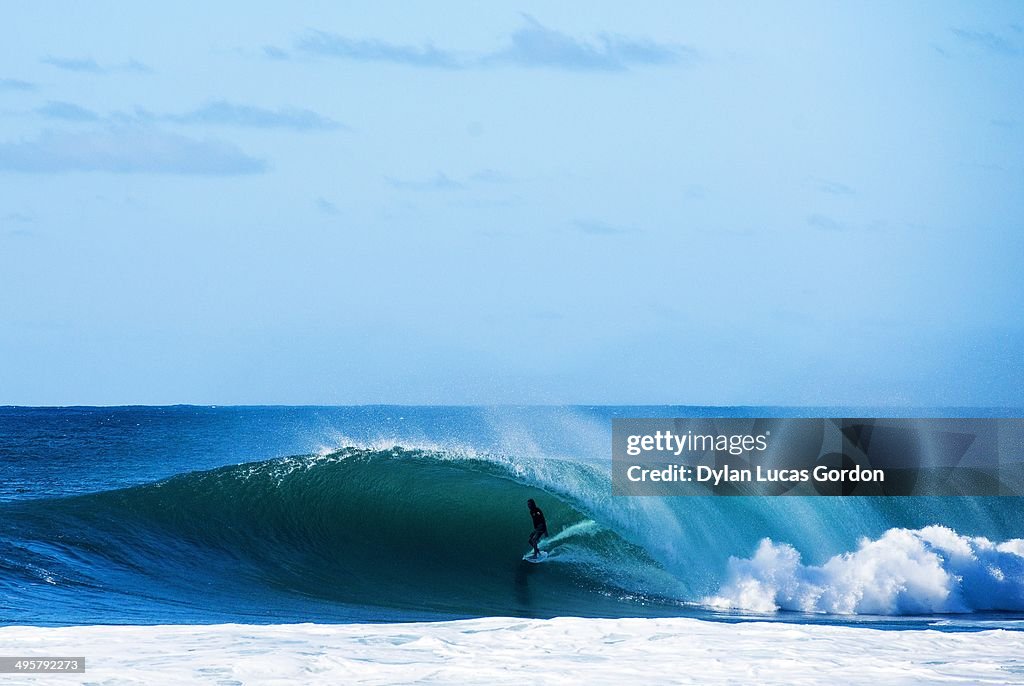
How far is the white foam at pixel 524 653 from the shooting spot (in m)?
9.50

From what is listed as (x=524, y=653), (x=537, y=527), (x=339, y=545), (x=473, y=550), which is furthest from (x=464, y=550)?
(x=524, y=653)

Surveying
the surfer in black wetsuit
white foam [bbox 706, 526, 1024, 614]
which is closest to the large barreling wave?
white foam [bbox 706, 526, 1024, 614]

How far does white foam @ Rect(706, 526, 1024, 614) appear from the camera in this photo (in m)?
14.8

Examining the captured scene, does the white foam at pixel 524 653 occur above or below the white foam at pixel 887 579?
below

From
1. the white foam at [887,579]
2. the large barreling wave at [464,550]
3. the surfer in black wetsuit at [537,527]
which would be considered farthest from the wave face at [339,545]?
the white foam at [887,579]

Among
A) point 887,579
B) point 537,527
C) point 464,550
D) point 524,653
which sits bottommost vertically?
point 524,653

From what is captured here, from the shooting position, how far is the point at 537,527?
16266 mm

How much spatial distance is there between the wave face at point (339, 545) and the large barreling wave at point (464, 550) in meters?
0.04

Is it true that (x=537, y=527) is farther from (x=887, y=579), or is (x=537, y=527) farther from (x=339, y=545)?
(x=887, y=579)

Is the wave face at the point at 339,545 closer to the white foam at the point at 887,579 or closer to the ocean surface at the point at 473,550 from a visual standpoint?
the ocean surface at the point at 473,550

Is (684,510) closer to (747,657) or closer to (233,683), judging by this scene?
(747,657)

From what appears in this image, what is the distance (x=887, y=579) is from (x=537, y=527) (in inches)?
186

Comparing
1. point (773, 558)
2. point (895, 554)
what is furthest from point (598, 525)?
point (895, 554)

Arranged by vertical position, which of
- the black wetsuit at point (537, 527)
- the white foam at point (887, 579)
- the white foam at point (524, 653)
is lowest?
the white foam at point (524, 653)
